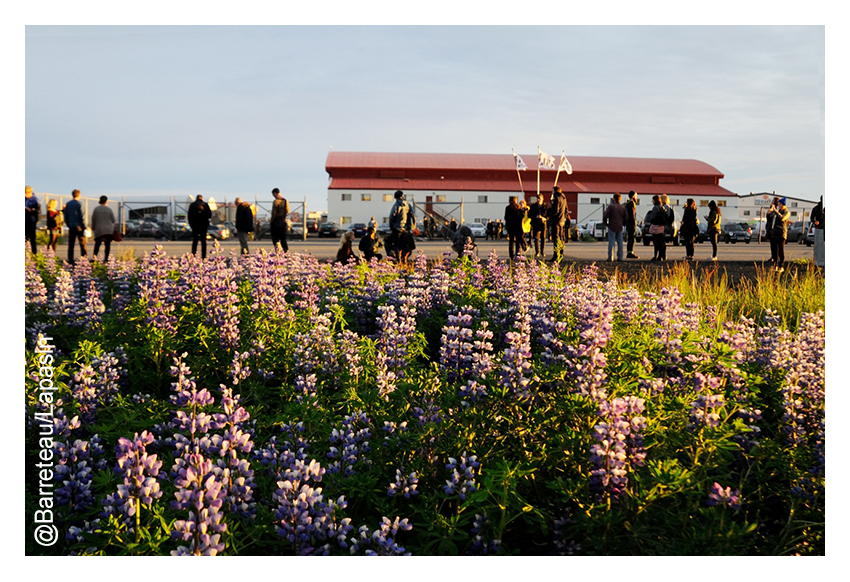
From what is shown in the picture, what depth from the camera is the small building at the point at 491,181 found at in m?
53.1

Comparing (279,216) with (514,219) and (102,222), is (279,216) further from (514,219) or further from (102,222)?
(514,219)

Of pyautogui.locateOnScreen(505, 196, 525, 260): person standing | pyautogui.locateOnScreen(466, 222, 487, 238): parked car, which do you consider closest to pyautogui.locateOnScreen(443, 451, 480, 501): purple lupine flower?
pyautogui.locateOnScreen(505, 196, 525, 260): person standing

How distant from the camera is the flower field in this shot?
2.60 metres

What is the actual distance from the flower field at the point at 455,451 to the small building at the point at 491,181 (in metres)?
49.2

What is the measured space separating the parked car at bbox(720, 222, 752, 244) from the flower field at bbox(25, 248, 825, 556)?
39.3 m

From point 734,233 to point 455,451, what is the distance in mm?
42334

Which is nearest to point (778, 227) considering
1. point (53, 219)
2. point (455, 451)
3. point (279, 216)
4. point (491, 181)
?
point (279, 216)

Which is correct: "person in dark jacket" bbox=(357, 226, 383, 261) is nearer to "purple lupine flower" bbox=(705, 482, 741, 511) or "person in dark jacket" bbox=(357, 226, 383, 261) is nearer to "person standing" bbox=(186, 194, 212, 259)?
"person standing" bbox=(186, 194, 212, 259)

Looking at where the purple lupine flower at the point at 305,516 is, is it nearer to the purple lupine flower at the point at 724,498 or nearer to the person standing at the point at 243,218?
the purple lupine flower at the point at 724,498

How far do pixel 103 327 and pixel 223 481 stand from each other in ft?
10.8

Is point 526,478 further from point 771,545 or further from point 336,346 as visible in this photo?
point 336,346

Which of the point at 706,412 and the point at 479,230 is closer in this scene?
the point at 706,412

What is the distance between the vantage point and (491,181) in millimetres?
55656

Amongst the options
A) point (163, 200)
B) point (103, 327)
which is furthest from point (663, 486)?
point (163, 200)
